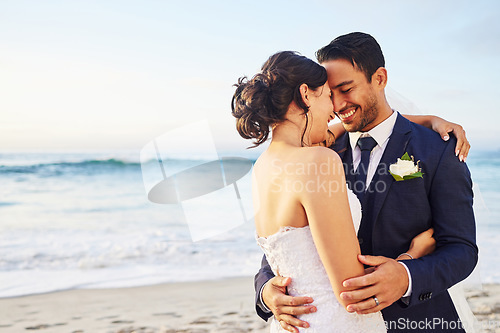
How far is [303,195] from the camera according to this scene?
177cm

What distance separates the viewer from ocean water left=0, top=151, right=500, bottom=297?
7.53m

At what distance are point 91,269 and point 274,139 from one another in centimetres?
679

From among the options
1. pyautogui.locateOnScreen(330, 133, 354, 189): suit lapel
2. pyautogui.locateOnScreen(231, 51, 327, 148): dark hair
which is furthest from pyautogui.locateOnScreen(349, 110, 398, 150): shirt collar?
pyautogui.locateOnScreen(231, 51, 327, 148): dark hair

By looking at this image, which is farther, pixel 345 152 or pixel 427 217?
pixel 345 152

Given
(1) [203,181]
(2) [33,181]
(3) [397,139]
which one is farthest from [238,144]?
(3) [397,139]

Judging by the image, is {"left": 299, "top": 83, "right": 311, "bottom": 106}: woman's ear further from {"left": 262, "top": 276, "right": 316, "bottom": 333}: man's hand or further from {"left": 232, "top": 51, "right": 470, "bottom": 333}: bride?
{"left": 262, "top": 276, "right": 316, "bottom": 333}: man's hand

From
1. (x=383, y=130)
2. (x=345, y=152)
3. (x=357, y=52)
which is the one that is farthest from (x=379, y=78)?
(x=345, y=152)

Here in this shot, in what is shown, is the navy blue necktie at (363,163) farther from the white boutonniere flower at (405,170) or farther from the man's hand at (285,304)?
the man's hand at (285,304)

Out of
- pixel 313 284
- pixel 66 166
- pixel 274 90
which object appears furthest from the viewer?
pixel 66 166

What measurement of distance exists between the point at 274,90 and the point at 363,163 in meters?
0.66

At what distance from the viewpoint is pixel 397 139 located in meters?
2.33

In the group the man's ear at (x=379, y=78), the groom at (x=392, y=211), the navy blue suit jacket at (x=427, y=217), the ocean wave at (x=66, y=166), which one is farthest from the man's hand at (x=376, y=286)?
the ocean wave at (x=66, y=166)

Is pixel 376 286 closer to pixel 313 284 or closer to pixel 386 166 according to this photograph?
pixel 313 284

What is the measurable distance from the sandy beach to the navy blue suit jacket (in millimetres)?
3020
